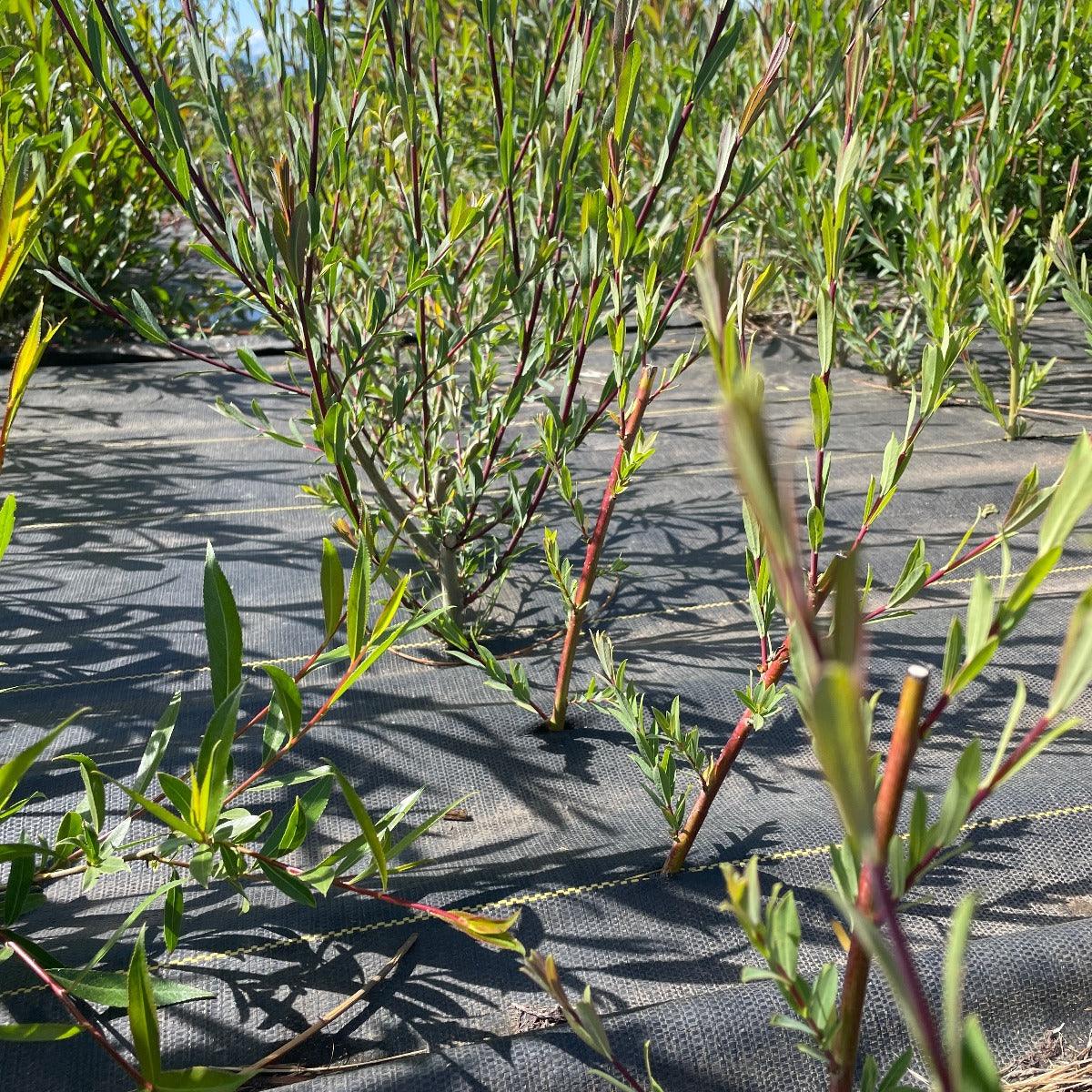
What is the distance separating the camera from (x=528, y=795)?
1.28 m

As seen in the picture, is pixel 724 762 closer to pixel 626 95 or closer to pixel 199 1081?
pixel 199 1081

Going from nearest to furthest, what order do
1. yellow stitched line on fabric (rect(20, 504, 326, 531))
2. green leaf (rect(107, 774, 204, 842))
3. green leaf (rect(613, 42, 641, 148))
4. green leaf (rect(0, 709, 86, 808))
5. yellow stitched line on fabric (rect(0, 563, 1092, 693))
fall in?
green leaf (rect(0, 709, 86, 808)) < green leaf (rect(107, 774, 204, 842)) < green leaf (rect(613, 42, 641, 148)) < yellow stitched line on fabric (rect(0, 563, 1092, 693)) < yellow stitched line on fabric (rect(20, 504, 326, 531))

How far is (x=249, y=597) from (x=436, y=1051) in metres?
1.12

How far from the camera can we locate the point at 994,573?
1.91m

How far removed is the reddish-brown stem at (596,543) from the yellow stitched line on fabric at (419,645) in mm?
302

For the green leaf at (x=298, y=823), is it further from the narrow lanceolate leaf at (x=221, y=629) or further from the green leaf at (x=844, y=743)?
the green leaf at (x=844, y=743)

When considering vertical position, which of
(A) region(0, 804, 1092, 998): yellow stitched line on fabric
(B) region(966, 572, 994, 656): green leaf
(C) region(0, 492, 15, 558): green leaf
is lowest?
(A) region(0, 804, 1092, 998): yellow stitched line on fabric

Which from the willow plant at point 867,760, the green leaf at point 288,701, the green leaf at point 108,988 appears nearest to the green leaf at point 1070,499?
the willow plant at point 867,760

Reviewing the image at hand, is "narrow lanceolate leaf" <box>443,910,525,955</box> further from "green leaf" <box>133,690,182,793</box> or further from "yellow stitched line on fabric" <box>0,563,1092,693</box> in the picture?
"yellow stitched line on fabric" <box>0,563,1092,693</box>

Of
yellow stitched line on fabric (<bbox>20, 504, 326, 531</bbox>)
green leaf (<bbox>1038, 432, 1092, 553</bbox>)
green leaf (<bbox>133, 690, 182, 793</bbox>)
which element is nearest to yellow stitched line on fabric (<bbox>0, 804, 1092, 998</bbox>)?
green leaf (<bbox>133, 690, 182, 793</bbox>)

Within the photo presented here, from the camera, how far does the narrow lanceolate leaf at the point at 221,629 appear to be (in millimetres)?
792

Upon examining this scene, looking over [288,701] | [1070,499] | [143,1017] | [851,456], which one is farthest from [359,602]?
[851,456]

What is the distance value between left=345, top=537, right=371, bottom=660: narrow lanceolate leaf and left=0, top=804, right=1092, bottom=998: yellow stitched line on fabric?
0.38 meters

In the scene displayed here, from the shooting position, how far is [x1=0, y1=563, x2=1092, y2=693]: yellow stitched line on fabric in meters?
1.54
